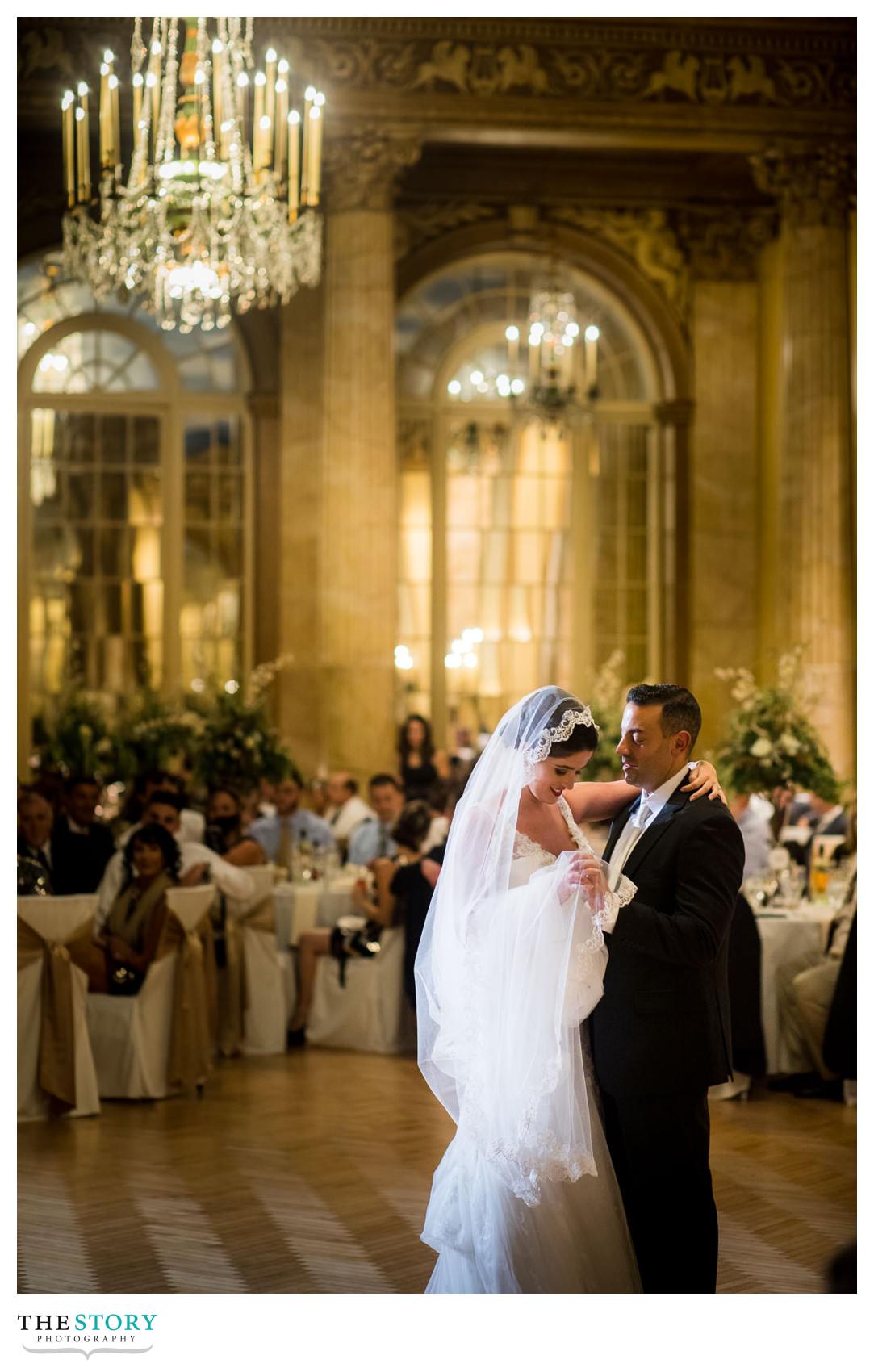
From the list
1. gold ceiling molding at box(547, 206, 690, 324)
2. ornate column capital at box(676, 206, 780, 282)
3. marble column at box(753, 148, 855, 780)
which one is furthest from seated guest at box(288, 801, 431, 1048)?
ornate column capital at box(676, 206, 780, 282)

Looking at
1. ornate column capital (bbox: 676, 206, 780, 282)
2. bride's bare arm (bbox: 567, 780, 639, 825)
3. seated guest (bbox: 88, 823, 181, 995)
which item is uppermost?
ornate column capital (bbox: 676, 206, 780, 282)

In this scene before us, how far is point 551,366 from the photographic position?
12.4 meters

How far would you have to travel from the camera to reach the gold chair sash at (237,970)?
8195 mm

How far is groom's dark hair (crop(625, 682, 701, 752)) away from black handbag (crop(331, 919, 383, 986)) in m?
4.71

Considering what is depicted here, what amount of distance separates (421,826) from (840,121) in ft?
24.0

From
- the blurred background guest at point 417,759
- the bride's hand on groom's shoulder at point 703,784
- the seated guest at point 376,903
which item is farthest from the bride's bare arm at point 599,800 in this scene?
the blurred background guest at point 417,759

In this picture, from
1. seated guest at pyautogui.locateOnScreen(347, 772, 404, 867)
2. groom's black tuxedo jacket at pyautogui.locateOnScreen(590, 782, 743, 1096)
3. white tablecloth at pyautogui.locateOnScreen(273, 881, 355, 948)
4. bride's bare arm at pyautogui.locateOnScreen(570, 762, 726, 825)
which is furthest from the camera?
seated guest at pyautogui.locateOnScreen(347, 772, 404, 867)

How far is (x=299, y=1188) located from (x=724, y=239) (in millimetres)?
10651

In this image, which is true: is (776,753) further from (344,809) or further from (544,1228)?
(544,1228)

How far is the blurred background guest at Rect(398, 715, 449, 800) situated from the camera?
11695 mm

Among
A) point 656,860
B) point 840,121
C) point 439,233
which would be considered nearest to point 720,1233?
point 656,860

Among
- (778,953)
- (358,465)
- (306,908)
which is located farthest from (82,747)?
(778,953)

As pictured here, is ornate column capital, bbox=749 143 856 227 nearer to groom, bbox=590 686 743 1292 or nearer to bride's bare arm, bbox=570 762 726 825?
bride's bare arm, bbox=570 762 726 825

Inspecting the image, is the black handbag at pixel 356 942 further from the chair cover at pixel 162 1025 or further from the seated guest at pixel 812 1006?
the seated guest at pixel 812 1006
